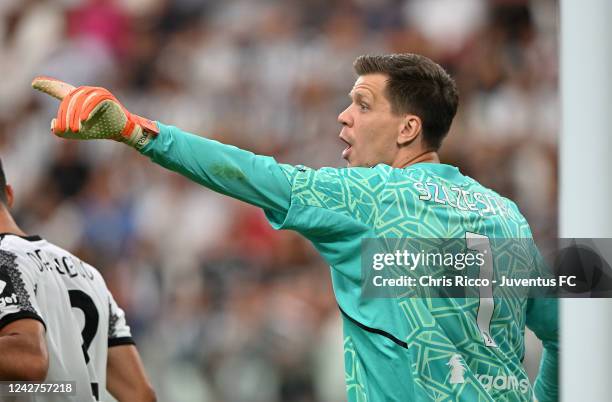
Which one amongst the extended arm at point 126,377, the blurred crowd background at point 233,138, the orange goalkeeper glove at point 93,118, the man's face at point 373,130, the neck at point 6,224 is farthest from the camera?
the blurred crowd background at point 233,138

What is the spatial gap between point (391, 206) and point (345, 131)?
36 centimetres

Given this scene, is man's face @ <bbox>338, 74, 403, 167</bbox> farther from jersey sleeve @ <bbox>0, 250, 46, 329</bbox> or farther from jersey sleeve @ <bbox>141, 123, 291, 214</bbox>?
jersey sleeve @ <bbox>0, 250, 46, 329</bbox>

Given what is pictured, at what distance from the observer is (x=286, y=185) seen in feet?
6.75

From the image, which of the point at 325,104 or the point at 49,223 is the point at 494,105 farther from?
the point at 49,223

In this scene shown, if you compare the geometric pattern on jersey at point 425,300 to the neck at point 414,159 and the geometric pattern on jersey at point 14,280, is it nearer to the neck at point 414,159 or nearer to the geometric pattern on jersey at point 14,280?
the neck at point 414,159

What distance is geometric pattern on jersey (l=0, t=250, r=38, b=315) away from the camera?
8.64 ft

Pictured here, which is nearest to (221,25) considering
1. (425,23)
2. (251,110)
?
(251,110)

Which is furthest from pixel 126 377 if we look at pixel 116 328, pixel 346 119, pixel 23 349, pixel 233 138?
pixel 346 119

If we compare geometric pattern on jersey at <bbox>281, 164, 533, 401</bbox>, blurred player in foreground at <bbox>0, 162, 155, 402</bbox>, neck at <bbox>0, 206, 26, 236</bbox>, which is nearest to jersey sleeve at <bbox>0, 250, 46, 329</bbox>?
blurred player in foreground at <bbox>0, 162, 155, 402</bbox>

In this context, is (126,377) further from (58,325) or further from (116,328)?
(58,325)

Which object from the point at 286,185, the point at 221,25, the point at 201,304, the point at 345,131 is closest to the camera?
the point at 286,185

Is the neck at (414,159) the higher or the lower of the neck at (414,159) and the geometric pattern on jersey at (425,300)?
the higher

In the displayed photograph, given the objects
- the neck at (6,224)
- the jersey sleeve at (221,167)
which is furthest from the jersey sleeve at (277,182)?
the neck at (6,224)

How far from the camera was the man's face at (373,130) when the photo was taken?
2.42 m
